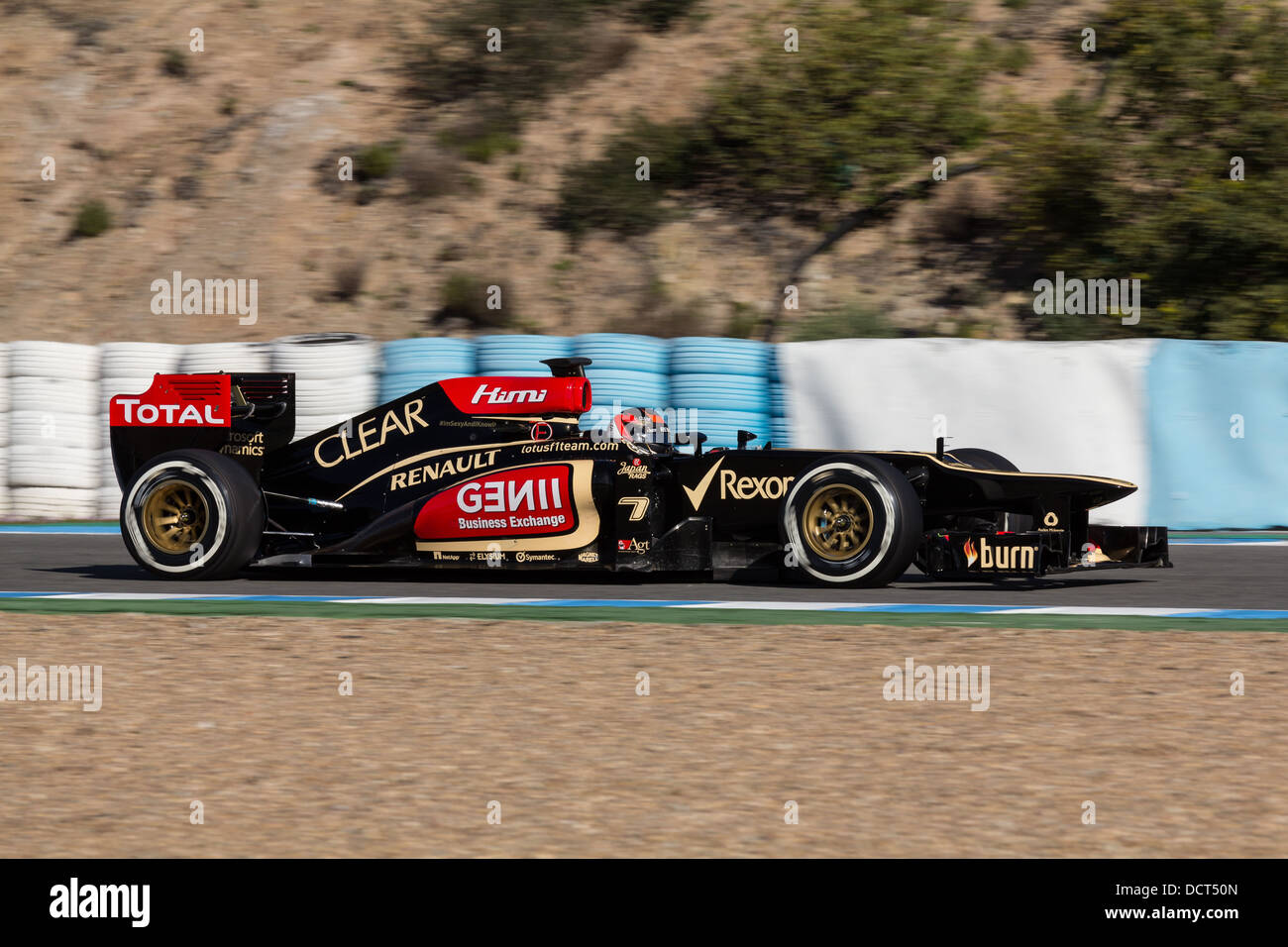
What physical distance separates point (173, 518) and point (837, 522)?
13.4 ft

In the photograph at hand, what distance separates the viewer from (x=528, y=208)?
24.5 m

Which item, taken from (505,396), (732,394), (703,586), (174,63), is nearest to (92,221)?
(174,63)

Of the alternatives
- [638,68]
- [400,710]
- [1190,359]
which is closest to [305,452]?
[400,710]

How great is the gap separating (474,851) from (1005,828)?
4.67 ft

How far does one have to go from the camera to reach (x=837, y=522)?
8.93m

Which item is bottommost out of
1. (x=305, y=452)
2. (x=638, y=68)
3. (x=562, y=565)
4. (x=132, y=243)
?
(x=562, y=565)

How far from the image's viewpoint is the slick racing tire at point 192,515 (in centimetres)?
973

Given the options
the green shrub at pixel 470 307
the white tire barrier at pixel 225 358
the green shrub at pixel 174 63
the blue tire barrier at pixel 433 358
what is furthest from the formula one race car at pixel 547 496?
the green shrub at pixel 174 63

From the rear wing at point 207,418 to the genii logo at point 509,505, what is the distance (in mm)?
1292

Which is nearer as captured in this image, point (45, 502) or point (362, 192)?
point (45, 502)

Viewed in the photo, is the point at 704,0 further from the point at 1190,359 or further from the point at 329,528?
the point at 329,528

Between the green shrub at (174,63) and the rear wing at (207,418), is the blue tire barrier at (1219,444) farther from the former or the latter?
the green shrub at (174,63)

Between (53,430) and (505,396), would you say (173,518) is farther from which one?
(53,430)

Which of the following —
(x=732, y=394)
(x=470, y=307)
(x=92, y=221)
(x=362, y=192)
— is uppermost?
(x=362, y=192)
